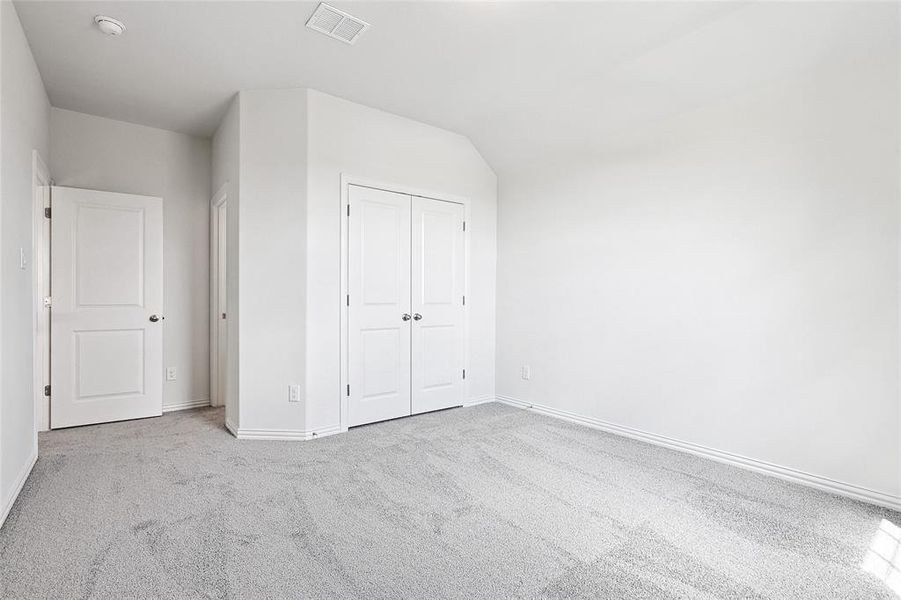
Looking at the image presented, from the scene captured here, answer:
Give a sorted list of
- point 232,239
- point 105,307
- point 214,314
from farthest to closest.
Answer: point 214,314, point 105,307, point 232,239

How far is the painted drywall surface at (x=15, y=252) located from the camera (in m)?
2.14

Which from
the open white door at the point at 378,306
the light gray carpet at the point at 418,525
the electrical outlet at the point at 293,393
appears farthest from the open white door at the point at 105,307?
the open white door at the point at 378,306

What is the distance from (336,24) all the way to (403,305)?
211 cm

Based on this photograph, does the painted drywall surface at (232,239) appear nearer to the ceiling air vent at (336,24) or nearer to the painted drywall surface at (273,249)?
the painted drywall surface at (273,249)

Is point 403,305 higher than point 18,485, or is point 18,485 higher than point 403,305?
point 403,305

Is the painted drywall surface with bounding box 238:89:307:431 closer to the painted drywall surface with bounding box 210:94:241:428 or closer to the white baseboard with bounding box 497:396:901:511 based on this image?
the painted drywall surface with bounding box 210:94:241:428

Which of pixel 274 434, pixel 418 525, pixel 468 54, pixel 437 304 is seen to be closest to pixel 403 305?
pixel 437 304

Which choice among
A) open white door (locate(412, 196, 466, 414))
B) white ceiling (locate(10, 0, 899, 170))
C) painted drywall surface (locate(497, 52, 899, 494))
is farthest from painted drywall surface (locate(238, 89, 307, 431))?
painted drywall surface (locate(497, 52, 899, 494))

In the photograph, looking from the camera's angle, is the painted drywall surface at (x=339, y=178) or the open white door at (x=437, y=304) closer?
the painted drywall surface at (x=339, y=178)

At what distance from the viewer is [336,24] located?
2520 millimetres

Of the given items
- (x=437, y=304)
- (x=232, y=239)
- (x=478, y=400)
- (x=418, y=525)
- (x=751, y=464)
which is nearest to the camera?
(x=418, y=525)

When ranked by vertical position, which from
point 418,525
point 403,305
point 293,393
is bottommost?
point 418,525

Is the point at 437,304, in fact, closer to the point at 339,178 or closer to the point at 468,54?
the point at 339,178

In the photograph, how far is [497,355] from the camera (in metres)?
4.54
